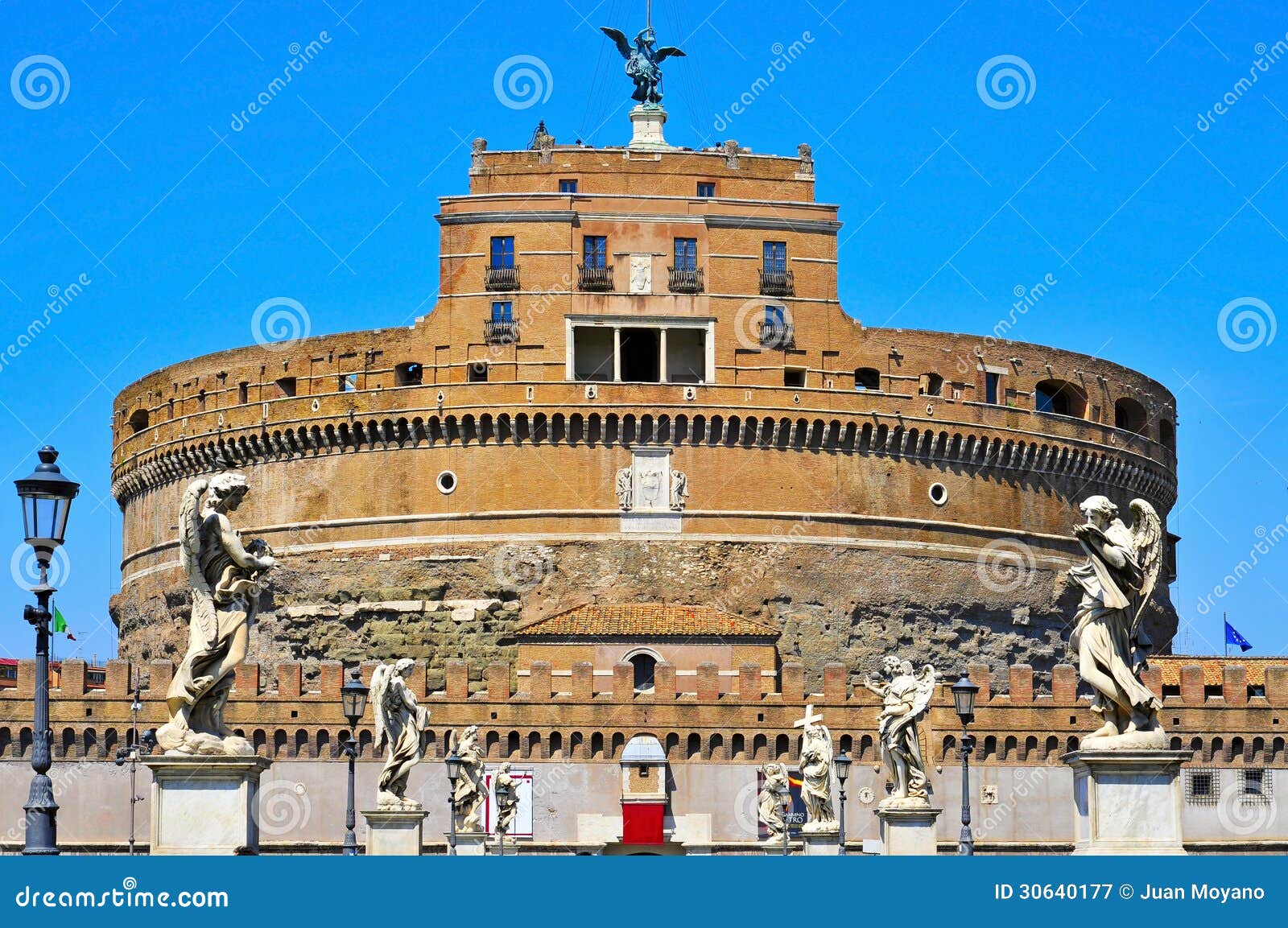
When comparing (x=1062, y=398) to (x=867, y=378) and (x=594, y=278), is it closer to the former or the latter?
(x=867, y=378)

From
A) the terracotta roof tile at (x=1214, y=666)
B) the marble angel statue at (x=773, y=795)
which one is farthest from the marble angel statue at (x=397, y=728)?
the terracotta roof tile at (x=1214, y=666)

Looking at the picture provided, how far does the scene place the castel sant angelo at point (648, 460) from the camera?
60.4 m

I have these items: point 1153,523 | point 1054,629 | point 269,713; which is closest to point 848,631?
point 1054,629

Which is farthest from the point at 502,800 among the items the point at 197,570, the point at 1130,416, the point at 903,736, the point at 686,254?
the point at 197,570

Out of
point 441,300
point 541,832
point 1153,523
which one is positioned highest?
point 441,300

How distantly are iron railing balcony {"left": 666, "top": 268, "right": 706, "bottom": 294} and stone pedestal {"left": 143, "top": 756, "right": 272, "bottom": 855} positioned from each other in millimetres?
46074

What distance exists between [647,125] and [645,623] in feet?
53.3

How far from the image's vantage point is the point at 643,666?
187 ft

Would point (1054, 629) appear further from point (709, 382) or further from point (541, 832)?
point (541, 832)

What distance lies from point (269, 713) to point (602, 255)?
16.2m

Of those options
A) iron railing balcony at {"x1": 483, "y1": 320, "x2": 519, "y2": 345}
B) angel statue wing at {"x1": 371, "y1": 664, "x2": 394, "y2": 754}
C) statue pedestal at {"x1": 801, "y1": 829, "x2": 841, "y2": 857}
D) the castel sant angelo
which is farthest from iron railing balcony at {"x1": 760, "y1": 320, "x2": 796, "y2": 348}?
angel statue wing at {"x1": 371, "y1": 664, "x2": 394, "y2": 754}

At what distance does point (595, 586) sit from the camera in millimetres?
60406

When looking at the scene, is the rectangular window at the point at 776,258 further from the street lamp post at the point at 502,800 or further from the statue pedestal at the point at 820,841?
the statue pedestal at the point at 820,841

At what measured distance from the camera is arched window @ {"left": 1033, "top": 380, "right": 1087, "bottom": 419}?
66312mm
